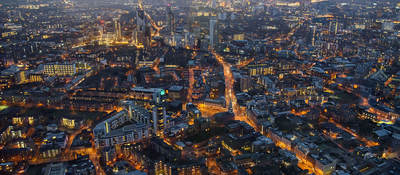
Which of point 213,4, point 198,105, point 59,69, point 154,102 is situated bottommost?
point 198,105

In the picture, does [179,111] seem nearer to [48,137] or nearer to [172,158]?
[172,158]

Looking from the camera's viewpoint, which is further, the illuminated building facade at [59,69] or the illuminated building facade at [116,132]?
the illuminated building facade at [59,69]

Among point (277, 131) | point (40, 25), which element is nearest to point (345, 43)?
point (277, 131)

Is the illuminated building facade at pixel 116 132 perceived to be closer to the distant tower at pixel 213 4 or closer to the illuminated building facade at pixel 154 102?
the illuminated building facade at pixel 154 102

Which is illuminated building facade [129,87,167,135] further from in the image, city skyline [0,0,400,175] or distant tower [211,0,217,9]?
distant tower [211,0,217,9]

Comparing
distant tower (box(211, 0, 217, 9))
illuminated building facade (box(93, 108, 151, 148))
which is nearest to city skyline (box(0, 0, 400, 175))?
illuminated building facade (box(93, 108, 151, 148))

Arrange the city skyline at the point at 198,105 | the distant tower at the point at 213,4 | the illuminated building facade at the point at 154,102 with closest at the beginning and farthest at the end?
the city skyline at the point at 198,105 → the illuminated building facade at the point at 154,102 → the distant tower at the point at 213,4

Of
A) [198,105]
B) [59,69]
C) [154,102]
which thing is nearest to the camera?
[154,102]

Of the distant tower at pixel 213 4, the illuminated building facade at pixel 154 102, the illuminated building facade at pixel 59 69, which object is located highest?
the distant tower at pixel 213 4

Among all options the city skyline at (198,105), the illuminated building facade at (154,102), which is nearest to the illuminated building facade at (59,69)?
the city skyline at (198,105)

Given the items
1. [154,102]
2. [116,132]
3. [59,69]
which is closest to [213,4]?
[59,69]

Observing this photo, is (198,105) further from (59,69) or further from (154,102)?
(59,69)
